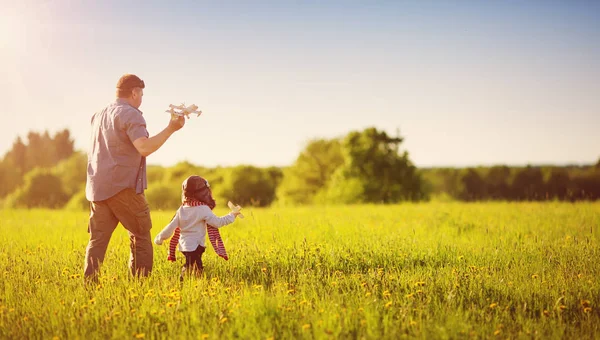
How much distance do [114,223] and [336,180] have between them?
123ft

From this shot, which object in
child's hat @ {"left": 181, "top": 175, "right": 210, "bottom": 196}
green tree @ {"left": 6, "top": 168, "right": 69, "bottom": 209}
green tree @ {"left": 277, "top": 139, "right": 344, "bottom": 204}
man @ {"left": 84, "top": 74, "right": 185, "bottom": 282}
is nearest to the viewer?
man @ {"left": 84, "top": 74, "right": 185, "bottom": 282}

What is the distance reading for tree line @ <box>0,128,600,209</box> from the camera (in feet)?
132

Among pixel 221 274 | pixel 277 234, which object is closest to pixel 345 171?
pixel 277 234

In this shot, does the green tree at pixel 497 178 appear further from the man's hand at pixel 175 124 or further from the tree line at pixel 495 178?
the man's hand at pixel 175 124

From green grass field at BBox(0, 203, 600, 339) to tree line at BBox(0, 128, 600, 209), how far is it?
19.5 m

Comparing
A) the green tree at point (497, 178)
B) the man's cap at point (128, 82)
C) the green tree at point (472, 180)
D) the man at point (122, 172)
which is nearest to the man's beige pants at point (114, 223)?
the man at point (122, 172)

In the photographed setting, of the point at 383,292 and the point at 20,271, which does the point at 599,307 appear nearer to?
the point at 383,292

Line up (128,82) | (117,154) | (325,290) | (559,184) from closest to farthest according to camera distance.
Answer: (325,290)
(117,154)
(128,82)
(559,184)

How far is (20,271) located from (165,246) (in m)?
2.09

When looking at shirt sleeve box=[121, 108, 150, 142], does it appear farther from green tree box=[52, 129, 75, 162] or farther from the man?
green tree box=[52, 129, 75, 162]

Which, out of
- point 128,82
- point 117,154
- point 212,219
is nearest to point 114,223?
point 117,154

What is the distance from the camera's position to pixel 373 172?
40.9 metres

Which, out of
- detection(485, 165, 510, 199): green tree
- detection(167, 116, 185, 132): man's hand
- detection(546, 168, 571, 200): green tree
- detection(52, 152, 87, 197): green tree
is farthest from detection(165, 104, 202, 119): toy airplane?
detection(52, 152, 87, 197): green tree

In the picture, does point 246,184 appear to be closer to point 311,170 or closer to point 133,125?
point 311,170
